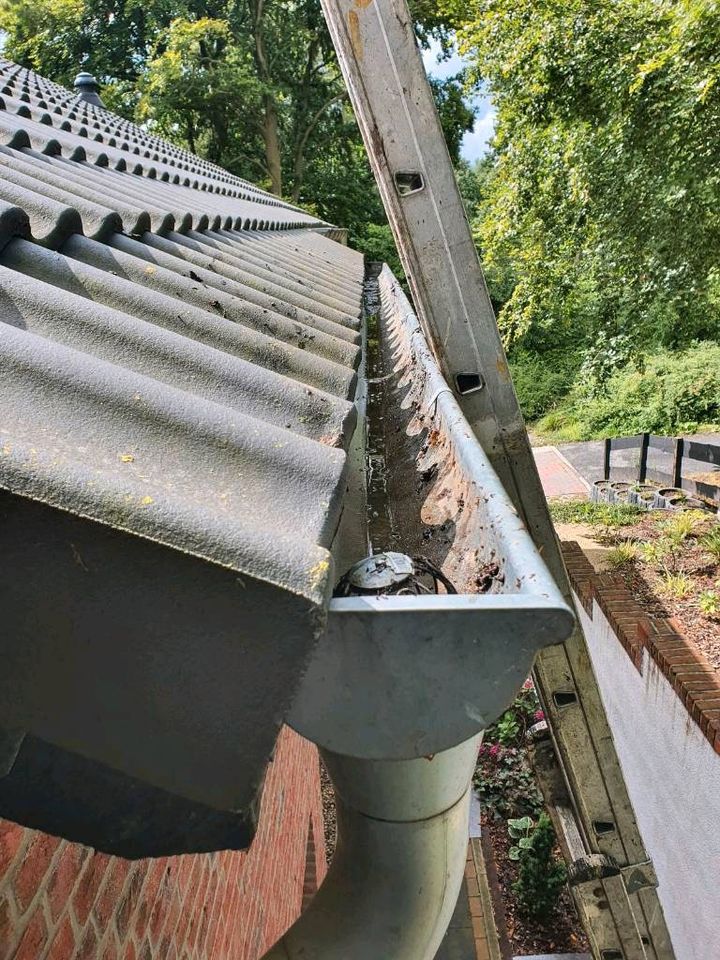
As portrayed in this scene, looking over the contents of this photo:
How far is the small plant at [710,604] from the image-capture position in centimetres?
530

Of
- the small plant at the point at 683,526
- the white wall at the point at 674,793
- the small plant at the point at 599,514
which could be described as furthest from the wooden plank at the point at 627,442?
the white wall at the point at 674,793

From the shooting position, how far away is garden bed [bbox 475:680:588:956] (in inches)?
240

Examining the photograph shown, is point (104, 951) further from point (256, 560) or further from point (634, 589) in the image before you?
point (634, 589)

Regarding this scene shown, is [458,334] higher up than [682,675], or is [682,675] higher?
[458,334]

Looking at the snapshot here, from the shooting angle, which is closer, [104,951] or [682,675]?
[104,951]

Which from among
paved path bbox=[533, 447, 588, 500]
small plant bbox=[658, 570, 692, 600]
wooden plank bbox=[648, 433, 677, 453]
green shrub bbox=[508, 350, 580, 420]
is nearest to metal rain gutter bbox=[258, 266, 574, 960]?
small plant bbox=[658, 570, 692, 600]

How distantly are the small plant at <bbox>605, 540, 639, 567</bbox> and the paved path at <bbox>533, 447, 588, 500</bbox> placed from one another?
5864mm

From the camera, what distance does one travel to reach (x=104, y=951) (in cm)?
179

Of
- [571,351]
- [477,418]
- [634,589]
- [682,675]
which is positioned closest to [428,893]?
[477,418]

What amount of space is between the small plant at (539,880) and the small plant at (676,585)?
7.70 ft

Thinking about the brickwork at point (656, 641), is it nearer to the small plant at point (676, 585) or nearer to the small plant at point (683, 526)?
the small plant at point (676, 585)

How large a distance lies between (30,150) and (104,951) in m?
2.31

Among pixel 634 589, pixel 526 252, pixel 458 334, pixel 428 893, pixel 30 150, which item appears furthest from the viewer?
pixel 526 252

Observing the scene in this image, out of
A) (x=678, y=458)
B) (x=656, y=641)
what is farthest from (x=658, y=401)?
(x=656, y=641)
